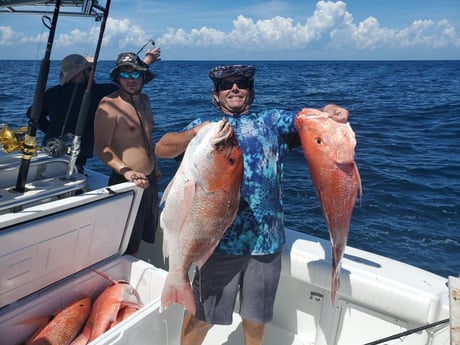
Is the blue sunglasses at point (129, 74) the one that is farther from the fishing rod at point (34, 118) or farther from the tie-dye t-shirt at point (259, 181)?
the tie-dye t-shirt at point (259, 181)

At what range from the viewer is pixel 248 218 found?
2416 mm

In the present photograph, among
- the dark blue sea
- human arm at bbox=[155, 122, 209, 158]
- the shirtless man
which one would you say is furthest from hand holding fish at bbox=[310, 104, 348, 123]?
the dark blue sea

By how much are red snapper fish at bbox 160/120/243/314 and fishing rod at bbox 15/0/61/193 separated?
1.10 meters

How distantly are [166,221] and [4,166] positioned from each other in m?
1.56

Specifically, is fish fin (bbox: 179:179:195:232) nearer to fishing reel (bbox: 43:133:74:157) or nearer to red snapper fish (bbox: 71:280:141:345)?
red snapper fish (bbox: 71:280:141:345)

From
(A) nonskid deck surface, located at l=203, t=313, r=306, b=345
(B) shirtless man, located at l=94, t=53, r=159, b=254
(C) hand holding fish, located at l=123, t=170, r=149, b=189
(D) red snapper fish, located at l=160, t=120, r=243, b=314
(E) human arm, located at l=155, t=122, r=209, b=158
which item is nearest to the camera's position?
(D) red snapper fish, located at l=160, t=120, r=243, b=314

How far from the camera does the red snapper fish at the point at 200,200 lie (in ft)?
6.15

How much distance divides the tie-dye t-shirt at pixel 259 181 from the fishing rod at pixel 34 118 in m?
1.11

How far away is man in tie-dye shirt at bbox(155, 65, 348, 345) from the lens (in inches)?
93.7

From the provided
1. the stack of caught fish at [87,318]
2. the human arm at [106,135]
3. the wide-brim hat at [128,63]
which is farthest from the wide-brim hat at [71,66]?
the stack of caught fish at [87,318]

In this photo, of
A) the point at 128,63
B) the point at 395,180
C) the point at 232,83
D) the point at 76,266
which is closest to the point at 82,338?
the point at 76,266

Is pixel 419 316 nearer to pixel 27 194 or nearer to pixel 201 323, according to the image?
pixel 201 323

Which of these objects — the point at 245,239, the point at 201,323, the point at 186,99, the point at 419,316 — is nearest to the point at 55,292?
the point at 201,323

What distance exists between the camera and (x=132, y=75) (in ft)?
10.5
